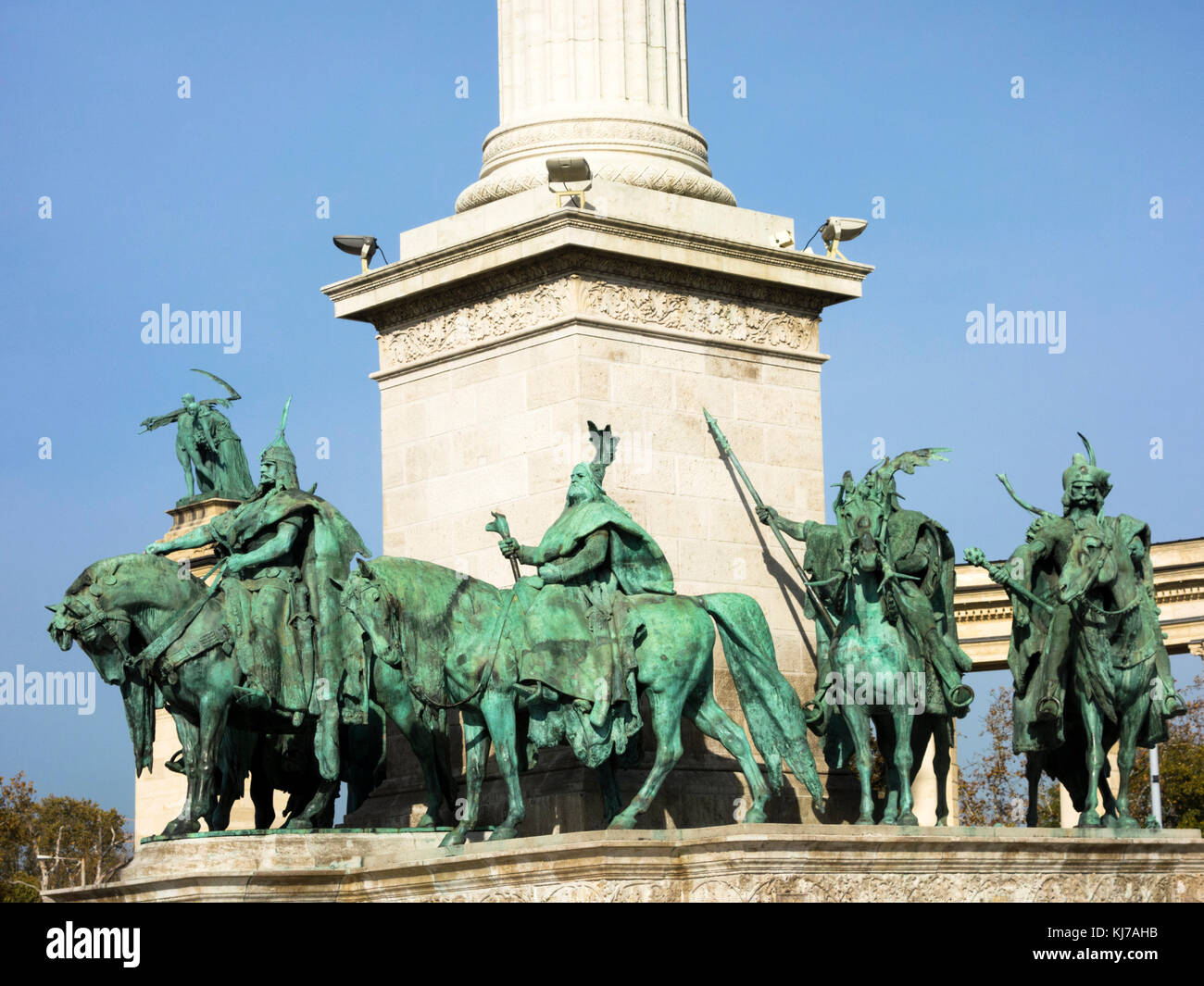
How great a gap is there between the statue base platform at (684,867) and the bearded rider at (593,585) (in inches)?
66.8

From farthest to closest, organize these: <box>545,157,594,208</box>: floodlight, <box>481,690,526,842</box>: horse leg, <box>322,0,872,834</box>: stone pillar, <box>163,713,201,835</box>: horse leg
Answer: <box>545,157,594,208</box>: floodlight → <box>322,0,872,834</box>: stone pillar → <box>163,713,201,835</box>: horse leg → <box>481,690,526,842</box>: horse leg

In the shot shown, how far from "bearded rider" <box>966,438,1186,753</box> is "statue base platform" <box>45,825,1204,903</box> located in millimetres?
1521

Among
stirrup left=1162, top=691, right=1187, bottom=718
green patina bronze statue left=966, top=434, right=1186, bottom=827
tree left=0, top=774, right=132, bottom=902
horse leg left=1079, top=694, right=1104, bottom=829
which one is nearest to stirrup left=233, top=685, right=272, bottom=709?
green patina bronze statue left=966, top=434, right=1186, bottom=827

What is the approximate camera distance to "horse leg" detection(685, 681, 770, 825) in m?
22.3

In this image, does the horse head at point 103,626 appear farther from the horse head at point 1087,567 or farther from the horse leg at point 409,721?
the horse head at point 1087,567

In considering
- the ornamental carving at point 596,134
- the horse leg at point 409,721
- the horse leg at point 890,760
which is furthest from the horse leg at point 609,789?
the ornamental carving at point 596,134

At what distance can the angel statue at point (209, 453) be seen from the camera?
1373 inches

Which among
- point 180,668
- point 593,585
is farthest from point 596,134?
point 180,668

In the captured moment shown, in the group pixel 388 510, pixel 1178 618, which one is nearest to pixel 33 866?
pixel 1178 618

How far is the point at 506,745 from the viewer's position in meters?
22.2

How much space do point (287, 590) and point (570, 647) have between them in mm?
3309

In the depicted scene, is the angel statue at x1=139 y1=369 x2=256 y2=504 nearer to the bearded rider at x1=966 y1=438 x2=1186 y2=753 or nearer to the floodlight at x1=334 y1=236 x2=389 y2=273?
the floodlight at x1=334 y1=236 x2=389 y2=273

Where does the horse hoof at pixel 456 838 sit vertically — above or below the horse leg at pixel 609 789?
below
